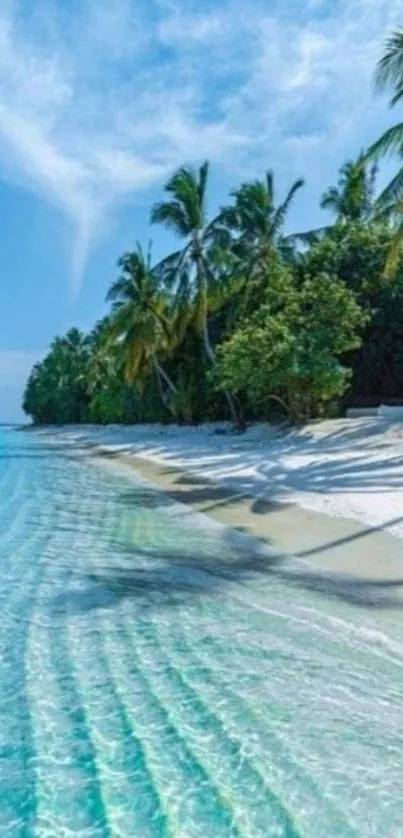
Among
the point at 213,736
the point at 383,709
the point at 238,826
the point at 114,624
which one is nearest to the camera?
the point at 238,826

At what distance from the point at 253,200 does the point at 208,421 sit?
426 inches

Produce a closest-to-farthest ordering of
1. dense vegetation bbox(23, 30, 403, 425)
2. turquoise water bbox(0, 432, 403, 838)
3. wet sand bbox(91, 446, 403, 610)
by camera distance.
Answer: turquoise water bbox(0, 432, 403, 838), wet sand bbox(91, 446, 403, 610), dense vegetation bbox(23, 30, 403, 425)

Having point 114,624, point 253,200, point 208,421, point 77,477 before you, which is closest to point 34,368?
point 208,421

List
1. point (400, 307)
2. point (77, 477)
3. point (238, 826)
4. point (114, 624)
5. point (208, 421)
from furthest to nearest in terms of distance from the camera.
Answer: point (208, 421) → point (400, 307) → point (77, 477) → point (114, 624) → point (238, 826)

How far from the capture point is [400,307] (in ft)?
85.7

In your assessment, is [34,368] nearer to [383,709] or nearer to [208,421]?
[208,421]

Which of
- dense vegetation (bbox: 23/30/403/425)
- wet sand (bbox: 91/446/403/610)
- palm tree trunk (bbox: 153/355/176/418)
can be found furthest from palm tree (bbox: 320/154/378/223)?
wet sand (bbox: 91/446/403/610)

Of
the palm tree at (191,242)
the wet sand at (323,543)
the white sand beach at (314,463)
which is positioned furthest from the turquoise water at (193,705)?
the palm tree at (191,242)

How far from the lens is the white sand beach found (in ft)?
33.0

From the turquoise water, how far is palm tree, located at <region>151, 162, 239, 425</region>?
22086 mm

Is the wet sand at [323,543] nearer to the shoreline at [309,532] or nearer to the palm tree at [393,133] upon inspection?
the shoreline at [309,532]

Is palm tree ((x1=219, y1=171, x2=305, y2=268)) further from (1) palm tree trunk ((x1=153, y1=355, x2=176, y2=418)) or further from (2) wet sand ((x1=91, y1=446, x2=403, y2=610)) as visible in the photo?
(2) wet sand ((x1=91, y1=446, x2=403, y2=610))

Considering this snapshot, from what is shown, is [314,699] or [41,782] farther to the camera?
[314,699]

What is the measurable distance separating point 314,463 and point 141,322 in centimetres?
1767
